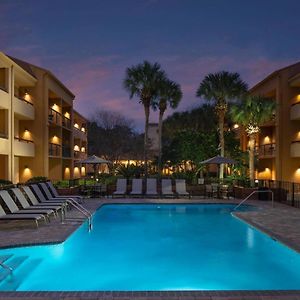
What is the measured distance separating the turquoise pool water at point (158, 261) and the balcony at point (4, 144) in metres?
10.5

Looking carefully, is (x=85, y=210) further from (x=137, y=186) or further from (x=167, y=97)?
(x=167, y=97)

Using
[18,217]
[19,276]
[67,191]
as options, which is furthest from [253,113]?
[19,276]

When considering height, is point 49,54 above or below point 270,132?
above

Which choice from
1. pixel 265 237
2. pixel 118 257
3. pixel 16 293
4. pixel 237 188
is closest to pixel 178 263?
pixel 118 257

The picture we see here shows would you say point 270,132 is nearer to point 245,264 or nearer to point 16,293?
point 245,264

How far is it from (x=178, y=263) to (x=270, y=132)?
26394mm

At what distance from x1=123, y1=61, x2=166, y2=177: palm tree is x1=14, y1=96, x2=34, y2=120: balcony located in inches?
294

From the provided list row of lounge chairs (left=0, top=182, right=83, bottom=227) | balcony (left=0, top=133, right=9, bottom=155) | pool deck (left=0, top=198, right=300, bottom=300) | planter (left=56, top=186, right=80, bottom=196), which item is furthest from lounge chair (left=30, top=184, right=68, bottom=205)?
balcony (left=0, top=133, right=9, bottom=155)

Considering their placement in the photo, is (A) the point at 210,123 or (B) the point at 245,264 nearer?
(B) the point at 245,264

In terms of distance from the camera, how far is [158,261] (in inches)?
368

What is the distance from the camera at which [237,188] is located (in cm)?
2270

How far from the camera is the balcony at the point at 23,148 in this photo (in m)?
24.4

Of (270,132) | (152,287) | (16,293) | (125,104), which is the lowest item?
(152,287)

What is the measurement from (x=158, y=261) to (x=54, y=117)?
954 inches
